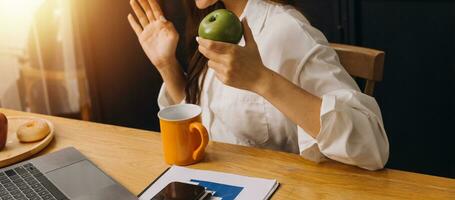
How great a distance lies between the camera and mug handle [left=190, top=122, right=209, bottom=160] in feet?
3.52

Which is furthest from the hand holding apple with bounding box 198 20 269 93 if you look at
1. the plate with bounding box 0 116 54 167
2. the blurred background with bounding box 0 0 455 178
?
the blurred background with bounding box 0 0 455 178

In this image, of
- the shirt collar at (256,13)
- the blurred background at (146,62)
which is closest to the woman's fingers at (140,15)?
the shirt collar at (256,13)

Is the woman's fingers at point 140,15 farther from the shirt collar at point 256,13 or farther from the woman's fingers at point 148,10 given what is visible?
the shirt collar at point 256,13

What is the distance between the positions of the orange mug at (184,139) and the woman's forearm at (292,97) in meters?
0.14

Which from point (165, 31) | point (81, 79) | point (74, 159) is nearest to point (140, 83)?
point (81, 79)

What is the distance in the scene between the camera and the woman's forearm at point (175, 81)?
1435 millimetres

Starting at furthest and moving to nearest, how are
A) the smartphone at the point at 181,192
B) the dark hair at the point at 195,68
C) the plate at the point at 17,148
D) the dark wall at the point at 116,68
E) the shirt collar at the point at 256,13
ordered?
the dark wall at the point at 116,68 < the dark hair at the point at 195,68 < the shirt collar at the point at 256,13 < the plate at the point at 17,148 < the smartphone at the point at 181,192

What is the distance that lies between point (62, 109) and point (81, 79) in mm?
→ 197

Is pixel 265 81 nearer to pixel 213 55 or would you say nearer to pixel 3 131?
pixel 213 55

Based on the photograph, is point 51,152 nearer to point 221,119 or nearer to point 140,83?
point 221,119

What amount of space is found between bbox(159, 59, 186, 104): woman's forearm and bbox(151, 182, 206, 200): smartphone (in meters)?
0.49

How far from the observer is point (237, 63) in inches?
41.1

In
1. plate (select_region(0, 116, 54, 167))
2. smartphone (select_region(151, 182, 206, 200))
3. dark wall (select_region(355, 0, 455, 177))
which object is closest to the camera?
smartphone (select_region(151, 182, 206, 200))

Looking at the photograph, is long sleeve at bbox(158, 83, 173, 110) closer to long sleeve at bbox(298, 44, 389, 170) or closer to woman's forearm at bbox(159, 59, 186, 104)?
woman's forearm at bbox(159, 59, 186, 104)
